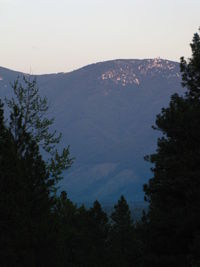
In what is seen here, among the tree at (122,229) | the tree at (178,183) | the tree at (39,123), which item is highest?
the tree at (122,229)

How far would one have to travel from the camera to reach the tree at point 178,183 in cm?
2594

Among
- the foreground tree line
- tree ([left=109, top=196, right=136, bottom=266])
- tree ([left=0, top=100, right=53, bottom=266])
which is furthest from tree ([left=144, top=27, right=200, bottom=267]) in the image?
tree ([left=109, top=196, right=136, bottom=266])

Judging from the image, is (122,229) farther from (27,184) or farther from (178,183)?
(178,183)

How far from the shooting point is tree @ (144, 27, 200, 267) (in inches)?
1021

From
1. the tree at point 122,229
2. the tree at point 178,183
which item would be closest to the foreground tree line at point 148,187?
the tree at point 178,183

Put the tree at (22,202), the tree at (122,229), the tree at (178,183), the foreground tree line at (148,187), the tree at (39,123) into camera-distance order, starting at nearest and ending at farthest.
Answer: the tree at (178,183) < the foreground tree line at (148,187) < the tree at (22,202) < the tree at (39,123) < the tree at (122,229)

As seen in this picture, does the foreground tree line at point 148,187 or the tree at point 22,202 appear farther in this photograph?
the tree at point 22,202

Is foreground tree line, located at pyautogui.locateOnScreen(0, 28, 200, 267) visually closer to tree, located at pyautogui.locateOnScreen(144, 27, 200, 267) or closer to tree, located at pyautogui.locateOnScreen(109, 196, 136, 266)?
tree, located at pyautogui.locateOnScreen(144, 27, 200, 267)

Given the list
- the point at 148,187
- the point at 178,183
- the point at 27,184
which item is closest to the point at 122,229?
the point at 27,184

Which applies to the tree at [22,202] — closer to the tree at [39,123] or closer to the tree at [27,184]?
the tree at [27,184]

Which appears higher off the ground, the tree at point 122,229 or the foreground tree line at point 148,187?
the tree at point 122,229

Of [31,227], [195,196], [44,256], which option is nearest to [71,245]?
[44,256]

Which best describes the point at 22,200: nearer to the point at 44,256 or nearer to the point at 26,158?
the point at 26,158

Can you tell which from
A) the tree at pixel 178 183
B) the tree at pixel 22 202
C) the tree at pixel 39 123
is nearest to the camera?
the tree at pixel 178 183
